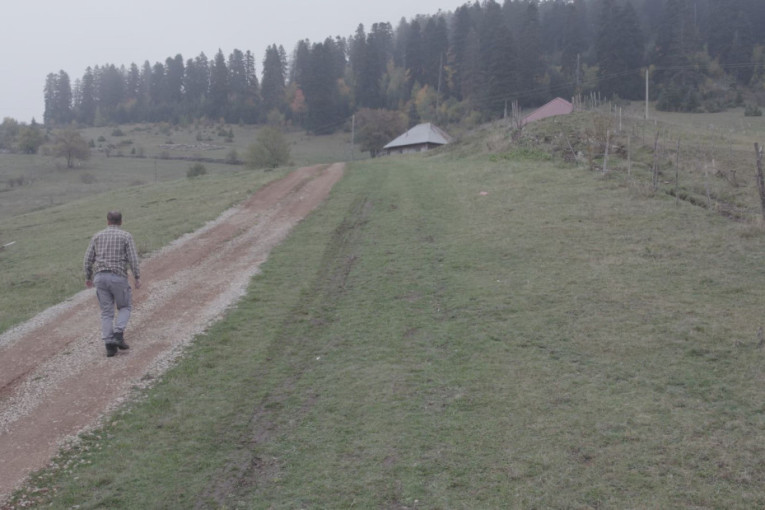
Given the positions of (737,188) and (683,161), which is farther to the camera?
(683,161)

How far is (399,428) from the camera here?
616 centimetres

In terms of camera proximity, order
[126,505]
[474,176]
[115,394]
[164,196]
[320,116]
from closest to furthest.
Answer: [126,505] → [115,394] → [474,176] → [164,196] → [320,116]

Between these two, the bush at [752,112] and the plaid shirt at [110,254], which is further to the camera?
the bush at [752,112]

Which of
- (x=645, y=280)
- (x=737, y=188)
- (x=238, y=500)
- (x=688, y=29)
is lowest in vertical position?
(x=238, y=500)

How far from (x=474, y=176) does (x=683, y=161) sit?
758 cm

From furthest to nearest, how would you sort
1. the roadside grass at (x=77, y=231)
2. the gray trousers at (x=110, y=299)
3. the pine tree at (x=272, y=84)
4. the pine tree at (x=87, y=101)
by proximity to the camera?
the pine tree at (x=87, y=101) < the pine tree at (x=272, y=84) < the roadside grass at (x=77, y=231) < the gray trousers at (x=110, y=299)

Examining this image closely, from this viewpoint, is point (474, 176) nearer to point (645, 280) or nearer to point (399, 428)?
point (645, 280)

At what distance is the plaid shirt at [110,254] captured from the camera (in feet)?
27.2

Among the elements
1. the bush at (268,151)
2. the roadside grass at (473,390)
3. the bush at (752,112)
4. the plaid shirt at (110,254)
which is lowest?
the roadside grass at (473,390)

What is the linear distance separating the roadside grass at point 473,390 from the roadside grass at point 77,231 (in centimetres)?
456

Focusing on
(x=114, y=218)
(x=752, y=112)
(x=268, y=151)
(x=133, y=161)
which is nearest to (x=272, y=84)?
(x=133, y=161)

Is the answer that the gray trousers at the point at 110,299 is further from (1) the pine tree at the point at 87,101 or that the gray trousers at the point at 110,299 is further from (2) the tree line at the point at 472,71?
(1) the pine tree at the point at 87,101

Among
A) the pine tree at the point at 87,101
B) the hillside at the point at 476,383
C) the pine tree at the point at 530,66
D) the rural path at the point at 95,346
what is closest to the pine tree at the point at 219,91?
the pine tree at the point at 87,101

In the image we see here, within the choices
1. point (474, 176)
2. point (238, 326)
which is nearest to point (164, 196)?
point (474, 176)
